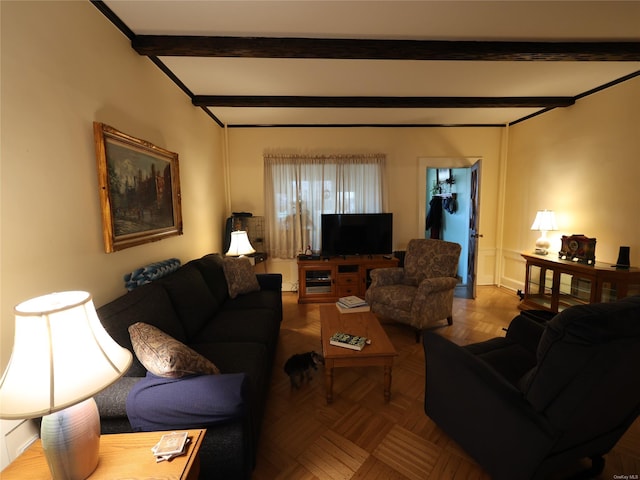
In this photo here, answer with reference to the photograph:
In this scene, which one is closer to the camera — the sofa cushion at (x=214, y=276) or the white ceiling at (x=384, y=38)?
the white ceiling at (x=384, y=38)

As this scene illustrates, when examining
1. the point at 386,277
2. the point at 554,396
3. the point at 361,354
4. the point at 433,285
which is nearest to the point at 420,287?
the point at 433,285

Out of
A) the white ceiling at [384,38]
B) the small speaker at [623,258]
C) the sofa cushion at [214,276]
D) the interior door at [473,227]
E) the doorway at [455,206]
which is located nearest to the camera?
the white ceiling at [384,38]

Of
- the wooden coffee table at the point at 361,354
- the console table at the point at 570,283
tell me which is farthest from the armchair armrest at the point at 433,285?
the console table at the point at 570,283

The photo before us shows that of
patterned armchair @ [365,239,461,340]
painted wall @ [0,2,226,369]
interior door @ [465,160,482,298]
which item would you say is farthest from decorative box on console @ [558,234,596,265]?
painted wall @ [0,2,226,369]

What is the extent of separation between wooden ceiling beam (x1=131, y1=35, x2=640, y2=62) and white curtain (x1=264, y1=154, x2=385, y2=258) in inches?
81.1

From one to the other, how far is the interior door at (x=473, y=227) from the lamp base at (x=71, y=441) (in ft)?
14.3

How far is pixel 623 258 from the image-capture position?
2.72 metres

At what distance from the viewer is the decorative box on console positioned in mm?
3006

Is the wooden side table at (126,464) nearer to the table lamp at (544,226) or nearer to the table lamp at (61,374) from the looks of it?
the table lamp at (61,374)

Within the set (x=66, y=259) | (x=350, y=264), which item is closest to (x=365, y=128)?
(x=350, y=264)

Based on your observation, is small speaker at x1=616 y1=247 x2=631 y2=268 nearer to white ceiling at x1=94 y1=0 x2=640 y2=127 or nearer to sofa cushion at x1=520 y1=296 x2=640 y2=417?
white ceiling at x1=94 y1=0 x2=640 y2=127

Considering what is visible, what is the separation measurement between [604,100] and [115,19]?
4.48m

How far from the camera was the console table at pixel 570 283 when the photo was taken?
2650mm

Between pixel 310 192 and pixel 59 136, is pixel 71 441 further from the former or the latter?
pixel 310 192
